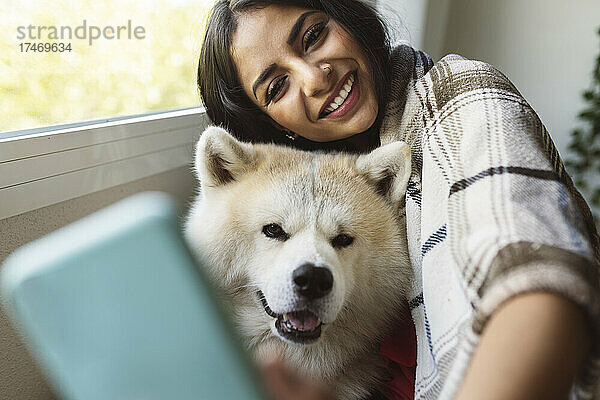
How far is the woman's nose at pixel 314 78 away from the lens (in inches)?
35.0

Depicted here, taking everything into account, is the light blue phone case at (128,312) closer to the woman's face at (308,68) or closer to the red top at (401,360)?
the red top at (401,360)

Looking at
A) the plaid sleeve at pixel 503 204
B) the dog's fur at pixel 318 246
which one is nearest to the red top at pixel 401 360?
the dog's fur at pixel 318 246

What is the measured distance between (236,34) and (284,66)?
11 centimetres

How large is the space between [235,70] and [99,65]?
26 centimetres

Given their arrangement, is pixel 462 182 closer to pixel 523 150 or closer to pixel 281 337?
pixel 523 150

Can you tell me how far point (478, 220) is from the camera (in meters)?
0.52

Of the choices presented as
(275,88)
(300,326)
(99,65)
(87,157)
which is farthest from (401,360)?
(99,65)

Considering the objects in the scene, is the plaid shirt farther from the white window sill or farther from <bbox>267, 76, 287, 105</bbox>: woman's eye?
the white window sill

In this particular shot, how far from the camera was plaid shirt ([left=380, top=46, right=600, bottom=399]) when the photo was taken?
450mm

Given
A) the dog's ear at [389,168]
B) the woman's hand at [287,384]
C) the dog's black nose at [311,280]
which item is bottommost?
the woman's hand at [287,384]

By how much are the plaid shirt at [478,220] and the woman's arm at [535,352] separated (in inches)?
0.5

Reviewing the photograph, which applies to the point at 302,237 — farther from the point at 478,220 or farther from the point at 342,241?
the point at 478,220

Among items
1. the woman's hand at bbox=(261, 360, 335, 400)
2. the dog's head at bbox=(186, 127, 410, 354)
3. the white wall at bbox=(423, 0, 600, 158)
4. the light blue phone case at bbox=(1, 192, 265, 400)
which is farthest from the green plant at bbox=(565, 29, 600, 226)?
the light blue phone case at bbox=(1, 192, 265, 400)

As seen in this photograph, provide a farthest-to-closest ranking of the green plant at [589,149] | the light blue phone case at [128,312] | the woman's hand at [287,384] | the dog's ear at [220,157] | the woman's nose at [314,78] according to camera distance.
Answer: the green plant at [589,149] → the woman's nose at [314,78] → the dog's ear at [220,157] → the woman's hand at [287,384] → the light blue phone case at [128,312]
